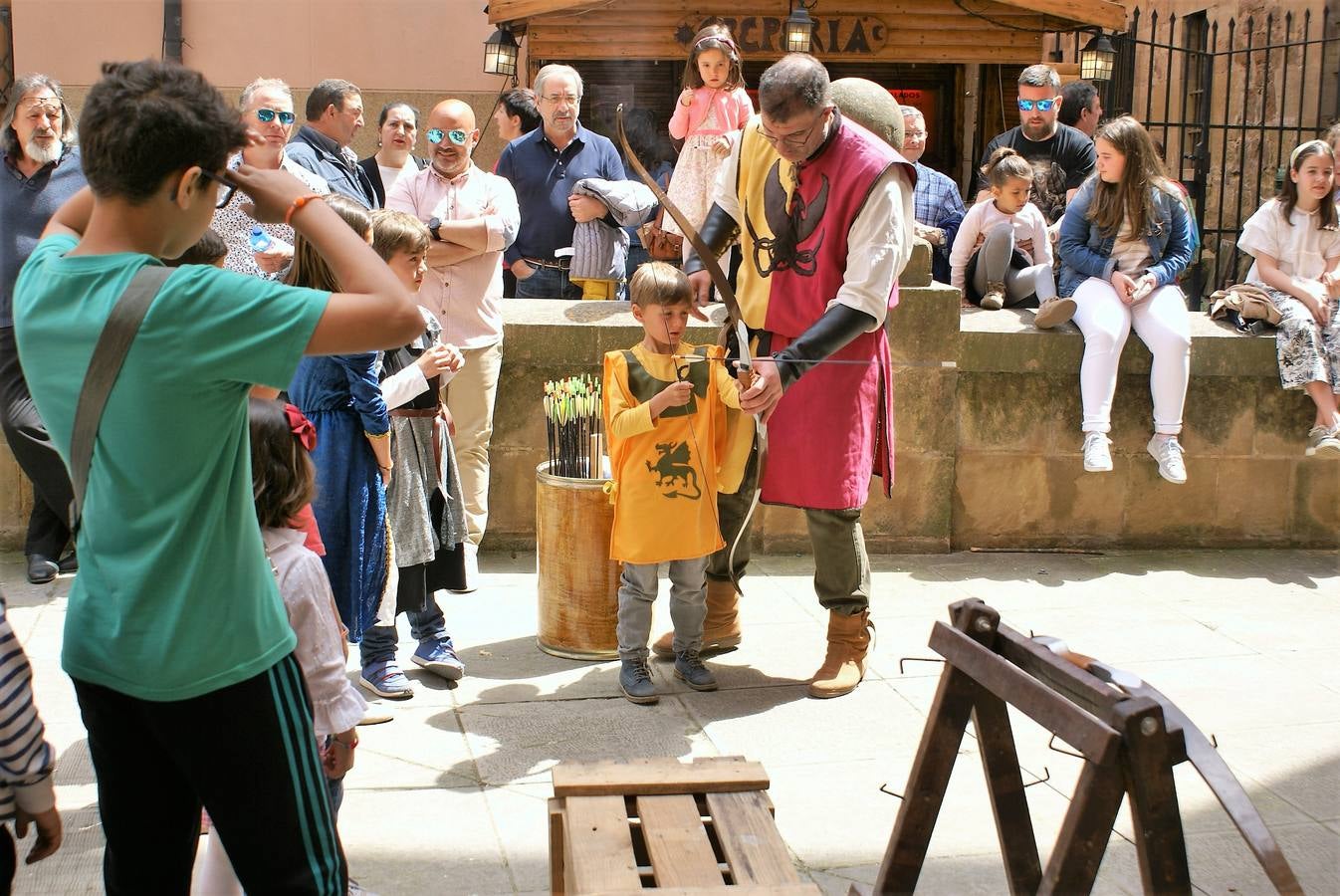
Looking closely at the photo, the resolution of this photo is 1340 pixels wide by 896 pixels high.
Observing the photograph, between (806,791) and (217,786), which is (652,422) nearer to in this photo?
(806,791)

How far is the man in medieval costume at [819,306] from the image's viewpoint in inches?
166

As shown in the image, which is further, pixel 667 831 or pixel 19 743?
pixel 667 831

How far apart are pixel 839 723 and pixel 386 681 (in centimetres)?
140

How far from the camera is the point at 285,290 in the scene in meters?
1.93

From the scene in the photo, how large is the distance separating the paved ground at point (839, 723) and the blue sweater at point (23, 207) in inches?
47.2

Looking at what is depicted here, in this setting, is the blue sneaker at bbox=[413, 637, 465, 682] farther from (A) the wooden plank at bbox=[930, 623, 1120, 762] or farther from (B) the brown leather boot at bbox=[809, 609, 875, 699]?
(A) the wooden plank at bbox=[930, 623, 1120, 762]

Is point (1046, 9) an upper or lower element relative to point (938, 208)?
upper

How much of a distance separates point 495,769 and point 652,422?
3.69ft

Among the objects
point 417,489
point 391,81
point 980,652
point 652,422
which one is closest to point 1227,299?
point 652,422

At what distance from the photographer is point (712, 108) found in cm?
645

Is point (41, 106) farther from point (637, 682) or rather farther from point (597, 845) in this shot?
point (597, 845)

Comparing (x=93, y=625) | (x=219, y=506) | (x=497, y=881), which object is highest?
(x=219, y=506)

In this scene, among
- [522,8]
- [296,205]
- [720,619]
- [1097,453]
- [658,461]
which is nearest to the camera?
[296,205]

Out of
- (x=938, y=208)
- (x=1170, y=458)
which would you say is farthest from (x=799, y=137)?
(x=938, y=208)
